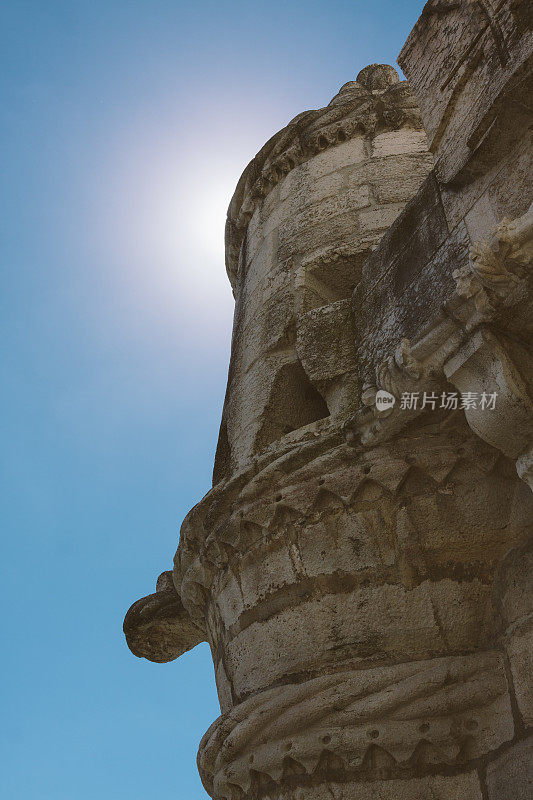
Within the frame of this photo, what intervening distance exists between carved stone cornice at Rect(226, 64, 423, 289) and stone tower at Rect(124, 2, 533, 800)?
1344 mm

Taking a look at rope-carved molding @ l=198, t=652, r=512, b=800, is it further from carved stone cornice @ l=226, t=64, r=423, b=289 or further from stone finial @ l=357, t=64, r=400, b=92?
stone finial @ l=357, t=64, r=400, b=92

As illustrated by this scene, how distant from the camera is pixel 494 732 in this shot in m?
2.16

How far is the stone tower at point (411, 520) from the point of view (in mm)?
2146

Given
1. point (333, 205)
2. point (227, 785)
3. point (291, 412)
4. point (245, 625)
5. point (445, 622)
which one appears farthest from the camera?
point (333, 205)

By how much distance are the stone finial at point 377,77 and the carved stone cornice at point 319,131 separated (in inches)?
2.2

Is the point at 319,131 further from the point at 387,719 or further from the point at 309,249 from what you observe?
the point at 387,719

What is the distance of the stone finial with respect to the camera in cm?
498

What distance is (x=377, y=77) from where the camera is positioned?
16.6 feet

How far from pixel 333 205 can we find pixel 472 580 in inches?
85.6

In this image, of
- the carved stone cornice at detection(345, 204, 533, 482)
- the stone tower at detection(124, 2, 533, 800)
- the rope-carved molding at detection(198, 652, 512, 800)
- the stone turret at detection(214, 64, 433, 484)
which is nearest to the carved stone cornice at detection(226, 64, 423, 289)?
Answer: the stone turret at detection(214, 64, 433, 484)

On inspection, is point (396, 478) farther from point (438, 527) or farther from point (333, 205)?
point (333, 205)

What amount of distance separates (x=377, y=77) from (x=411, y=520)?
3.68m

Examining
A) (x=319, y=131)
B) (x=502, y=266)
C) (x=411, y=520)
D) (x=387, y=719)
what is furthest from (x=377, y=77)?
(x=387, y=719)

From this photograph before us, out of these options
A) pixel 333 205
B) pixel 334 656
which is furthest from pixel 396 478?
pixel 333 205
